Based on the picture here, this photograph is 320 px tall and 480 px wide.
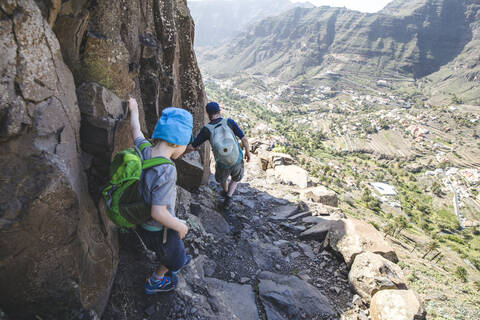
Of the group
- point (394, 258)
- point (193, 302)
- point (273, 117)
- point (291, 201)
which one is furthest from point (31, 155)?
point (273, 117)

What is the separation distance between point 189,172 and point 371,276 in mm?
4685

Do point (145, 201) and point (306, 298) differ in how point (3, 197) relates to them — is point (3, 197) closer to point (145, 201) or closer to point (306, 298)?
point (145, 201)

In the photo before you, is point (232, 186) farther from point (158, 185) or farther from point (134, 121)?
point (158, 185)

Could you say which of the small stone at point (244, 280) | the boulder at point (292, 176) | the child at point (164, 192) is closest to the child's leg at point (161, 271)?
the child at point (164, 192)

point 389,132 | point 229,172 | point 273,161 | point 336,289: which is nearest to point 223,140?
point 229,172

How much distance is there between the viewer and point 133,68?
381cm

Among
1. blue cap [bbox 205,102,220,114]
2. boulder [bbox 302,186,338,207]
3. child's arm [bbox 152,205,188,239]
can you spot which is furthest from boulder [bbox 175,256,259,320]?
boulder [bbox 302,186,338,207]

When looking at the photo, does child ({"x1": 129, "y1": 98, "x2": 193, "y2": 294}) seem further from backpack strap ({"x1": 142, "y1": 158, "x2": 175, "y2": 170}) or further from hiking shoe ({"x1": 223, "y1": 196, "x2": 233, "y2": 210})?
hiking shoe ({"x1": 223, "y1": 196, "x2": 233, "y2": 210})

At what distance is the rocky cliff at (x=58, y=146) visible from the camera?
77.3 inches

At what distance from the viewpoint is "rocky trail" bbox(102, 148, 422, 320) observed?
3219 millimetres

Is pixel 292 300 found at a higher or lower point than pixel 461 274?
higher

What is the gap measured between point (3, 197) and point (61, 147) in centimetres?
63

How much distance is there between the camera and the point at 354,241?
5.54m

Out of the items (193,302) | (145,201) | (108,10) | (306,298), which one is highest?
(108,10)
